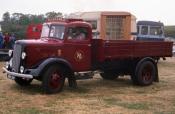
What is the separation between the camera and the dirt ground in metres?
10.3

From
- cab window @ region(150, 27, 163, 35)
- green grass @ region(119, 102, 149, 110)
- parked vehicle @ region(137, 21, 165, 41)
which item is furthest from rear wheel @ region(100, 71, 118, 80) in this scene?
cab window @ region(150, 27, 163, 35)

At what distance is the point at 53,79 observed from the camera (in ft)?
41.4

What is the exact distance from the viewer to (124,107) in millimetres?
10844

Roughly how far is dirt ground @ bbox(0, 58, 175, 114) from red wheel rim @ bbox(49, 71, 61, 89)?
0.89 ft

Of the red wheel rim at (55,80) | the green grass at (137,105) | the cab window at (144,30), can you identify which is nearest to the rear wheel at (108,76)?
the red wheel rim at (55,80)

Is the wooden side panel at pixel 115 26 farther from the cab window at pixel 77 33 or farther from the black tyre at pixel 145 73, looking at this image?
the cab window at pixel 77 33

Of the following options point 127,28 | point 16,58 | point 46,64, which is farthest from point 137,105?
point 127,28

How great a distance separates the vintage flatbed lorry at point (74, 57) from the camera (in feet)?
41.2

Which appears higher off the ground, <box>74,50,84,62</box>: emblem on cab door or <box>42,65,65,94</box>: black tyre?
<box>74,50,84,62</box>: emblem on cab door

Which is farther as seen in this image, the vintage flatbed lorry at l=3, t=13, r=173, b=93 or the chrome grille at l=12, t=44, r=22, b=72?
the chrome grille at l=12, t=44, r=22, b=72

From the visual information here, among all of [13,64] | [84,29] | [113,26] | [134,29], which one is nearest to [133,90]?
[84,29]

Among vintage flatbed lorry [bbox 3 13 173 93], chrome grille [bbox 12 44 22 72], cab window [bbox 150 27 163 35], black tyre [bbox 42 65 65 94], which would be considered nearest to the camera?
black tyre [bbox 42 65 65 94]

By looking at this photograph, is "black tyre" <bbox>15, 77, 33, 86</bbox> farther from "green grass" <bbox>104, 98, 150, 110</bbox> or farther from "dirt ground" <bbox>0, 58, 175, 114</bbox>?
"green grass" <bbox>104, 98, 150, 110</bbox>

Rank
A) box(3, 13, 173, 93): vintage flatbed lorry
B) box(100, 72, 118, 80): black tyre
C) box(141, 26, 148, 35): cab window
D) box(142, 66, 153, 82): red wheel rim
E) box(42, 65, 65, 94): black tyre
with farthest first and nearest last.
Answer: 1. box(141, 26, 148, 35): cab window
2. box(100, 72, 118, 80): black tyre
3. box(142, 66, 153, 82): red wheel rim
4. box(3, 13, 173, 93): vintage flatbed lorry
5. box(42, 65, 65, 94): black tyre
